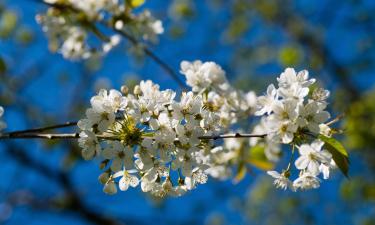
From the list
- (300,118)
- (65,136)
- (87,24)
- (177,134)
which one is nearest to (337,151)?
(300,118)

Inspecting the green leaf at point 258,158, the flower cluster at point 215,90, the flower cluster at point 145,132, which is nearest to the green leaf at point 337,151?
the flower cluster at point 145,132

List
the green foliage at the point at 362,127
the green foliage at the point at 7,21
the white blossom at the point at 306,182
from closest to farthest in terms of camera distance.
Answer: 1. the white blossom at the point at 306,182
2. the green foliage at the point at 362,127
3. the green foliage at the point at 7,21

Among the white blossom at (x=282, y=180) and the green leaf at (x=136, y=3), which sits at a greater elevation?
the green leaf at (x=136, y=3)

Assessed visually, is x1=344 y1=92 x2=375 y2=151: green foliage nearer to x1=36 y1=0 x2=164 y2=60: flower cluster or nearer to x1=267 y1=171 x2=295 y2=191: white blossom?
x1=36 y1=0 x2=164 y2=60: flower cluster

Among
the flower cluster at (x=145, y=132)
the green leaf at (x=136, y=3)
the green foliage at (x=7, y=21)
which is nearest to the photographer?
the flower cluster at (x=145, y=132)

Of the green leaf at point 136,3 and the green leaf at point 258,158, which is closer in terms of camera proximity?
the green leaf at point 136,3

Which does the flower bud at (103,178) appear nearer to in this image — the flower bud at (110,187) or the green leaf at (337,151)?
the flower bud at (110,187)
